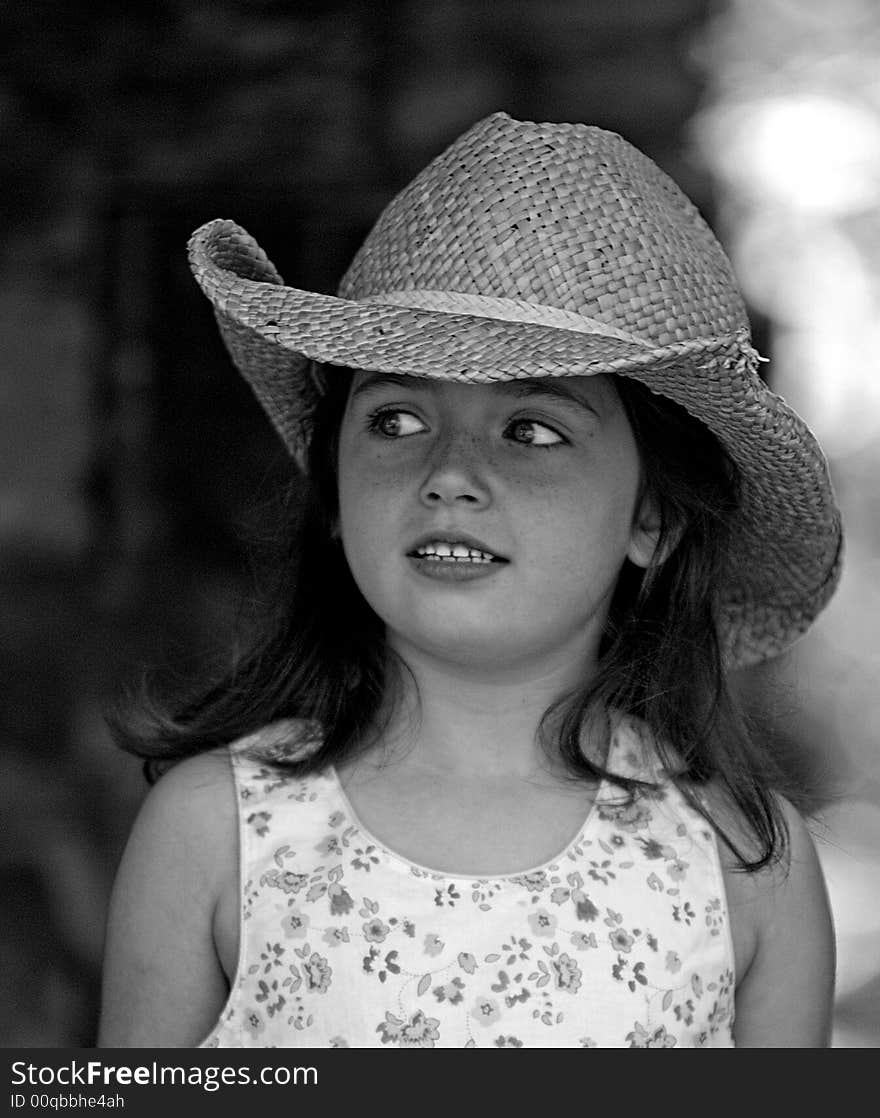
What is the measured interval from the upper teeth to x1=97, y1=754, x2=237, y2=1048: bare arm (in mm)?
340

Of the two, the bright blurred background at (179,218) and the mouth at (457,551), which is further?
the bright blurred background at (179,218)

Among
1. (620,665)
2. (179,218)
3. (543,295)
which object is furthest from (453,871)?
(179,218)

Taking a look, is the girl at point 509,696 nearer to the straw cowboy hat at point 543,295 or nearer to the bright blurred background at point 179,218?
the straw cowboy hat at point 543,295

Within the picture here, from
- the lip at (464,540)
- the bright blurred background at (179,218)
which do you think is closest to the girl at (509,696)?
the lip at (464,540)

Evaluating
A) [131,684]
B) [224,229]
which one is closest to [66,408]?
[131,684]

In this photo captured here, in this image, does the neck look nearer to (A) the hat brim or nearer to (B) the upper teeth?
(B) the upper teeth

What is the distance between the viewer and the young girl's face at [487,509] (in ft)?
5.26

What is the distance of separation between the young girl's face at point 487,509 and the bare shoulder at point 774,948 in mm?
305

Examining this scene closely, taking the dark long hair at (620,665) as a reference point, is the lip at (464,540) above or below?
above

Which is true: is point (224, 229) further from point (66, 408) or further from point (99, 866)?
point (99, 866)

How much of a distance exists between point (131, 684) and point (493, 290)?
140 cm

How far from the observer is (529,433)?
5.42 ft

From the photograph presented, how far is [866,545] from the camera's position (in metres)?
3.37

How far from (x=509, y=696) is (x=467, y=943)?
268 millimetres
